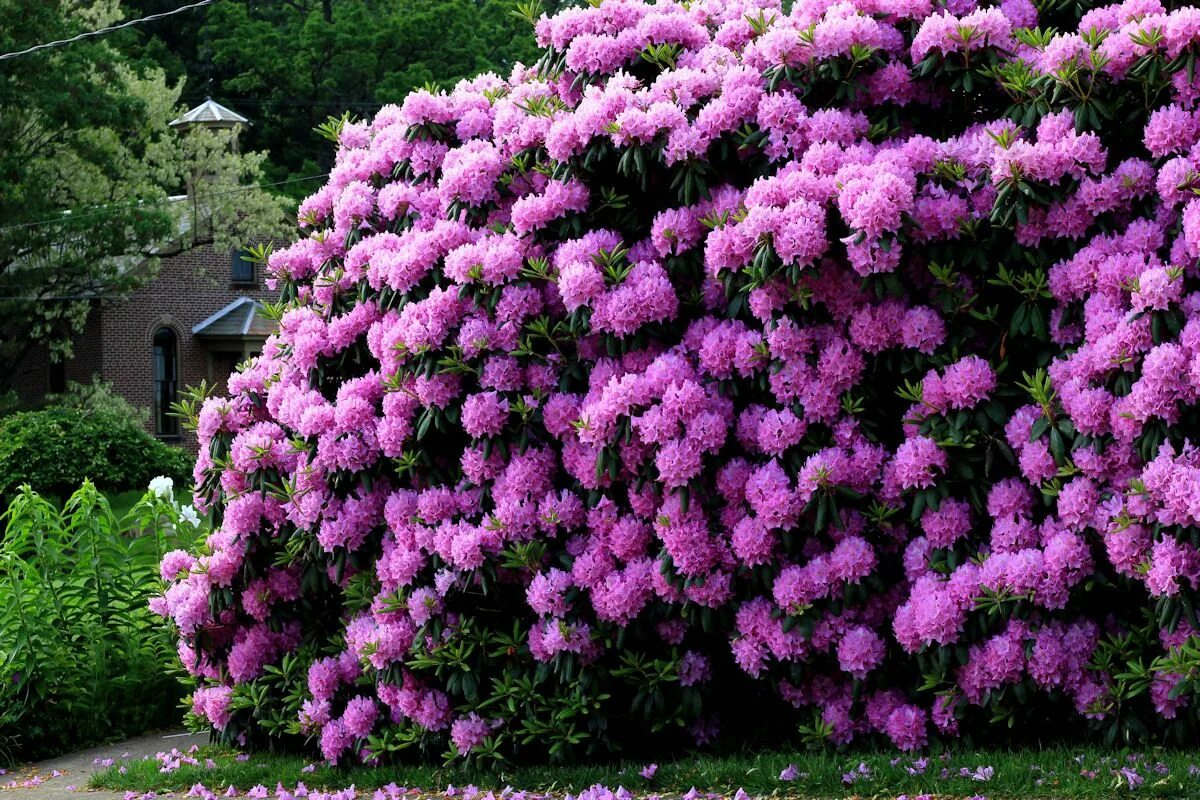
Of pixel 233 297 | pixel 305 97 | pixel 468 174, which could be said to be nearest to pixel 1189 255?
pixel 468 174

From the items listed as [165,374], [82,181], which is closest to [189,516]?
[82,181]

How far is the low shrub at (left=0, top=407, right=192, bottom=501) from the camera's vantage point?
57.9ft

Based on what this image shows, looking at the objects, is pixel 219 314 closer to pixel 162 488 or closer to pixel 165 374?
pixel 165 374

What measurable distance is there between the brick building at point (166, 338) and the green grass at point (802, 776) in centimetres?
2700

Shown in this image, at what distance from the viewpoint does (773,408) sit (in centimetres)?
573

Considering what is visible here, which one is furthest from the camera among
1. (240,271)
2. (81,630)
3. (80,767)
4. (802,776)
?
(240,271)

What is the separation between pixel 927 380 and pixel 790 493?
26.9 inches

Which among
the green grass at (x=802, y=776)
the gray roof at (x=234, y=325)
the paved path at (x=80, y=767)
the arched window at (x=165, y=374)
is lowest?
the paved path at (x=80, y=767)

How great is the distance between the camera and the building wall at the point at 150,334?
32656mm

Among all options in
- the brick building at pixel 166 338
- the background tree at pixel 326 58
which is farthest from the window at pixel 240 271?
the background tree at pixel 326 58

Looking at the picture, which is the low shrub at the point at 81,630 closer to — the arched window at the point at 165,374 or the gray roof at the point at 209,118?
the gray roof at the point at 209,118

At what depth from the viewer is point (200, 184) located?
3094 centimetres

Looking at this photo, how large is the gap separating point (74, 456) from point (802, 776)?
584 inches

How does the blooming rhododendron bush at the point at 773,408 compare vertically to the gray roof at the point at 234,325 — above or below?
below
